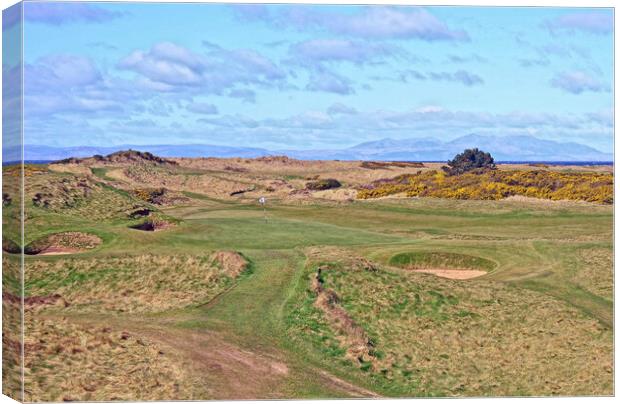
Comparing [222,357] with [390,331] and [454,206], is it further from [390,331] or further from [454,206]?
[454,206]

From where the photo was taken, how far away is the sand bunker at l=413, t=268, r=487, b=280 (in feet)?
107

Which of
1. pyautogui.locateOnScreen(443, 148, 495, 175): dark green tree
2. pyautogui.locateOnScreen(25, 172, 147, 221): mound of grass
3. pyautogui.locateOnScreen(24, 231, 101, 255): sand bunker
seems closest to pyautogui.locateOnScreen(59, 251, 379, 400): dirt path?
pyautogui.locateOnScreen(24, 231, 101, 255): sand bunker

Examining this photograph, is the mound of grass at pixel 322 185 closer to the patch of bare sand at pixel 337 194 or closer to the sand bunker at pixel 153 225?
the patch of bare sand at pixel 337 194

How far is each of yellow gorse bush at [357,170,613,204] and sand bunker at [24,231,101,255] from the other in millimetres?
37416

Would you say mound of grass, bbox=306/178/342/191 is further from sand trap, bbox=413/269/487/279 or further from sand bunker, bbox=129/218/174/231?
sand trap, bbox=413/269/487/279

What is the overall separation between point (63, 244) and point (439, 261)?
52.8 ft

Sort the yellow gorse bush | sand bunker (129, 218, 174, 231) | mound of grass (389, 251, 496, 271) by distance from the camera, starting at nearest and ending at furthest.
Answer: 1. mound of grass (389, 251, 496, 271)
2. sand bunker (129, 218, 174, 231)
3. the yellow gorse bush

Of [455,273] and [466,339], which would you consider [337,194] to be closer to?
[455,273]

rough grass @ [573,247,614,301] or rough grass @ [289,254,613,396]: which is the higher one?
rough grass @ [573,247,614,301]

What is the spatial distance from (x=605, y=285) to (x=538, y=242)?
777 cm

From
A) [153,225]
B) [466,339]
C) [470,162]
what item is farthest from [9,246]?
[470,162]

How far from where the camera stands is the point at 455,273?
3325cm

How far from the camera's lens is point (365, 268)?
30.4 meters

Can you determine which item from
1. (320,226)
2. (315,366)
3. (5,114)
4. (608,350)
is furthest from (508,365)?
(320,226)
